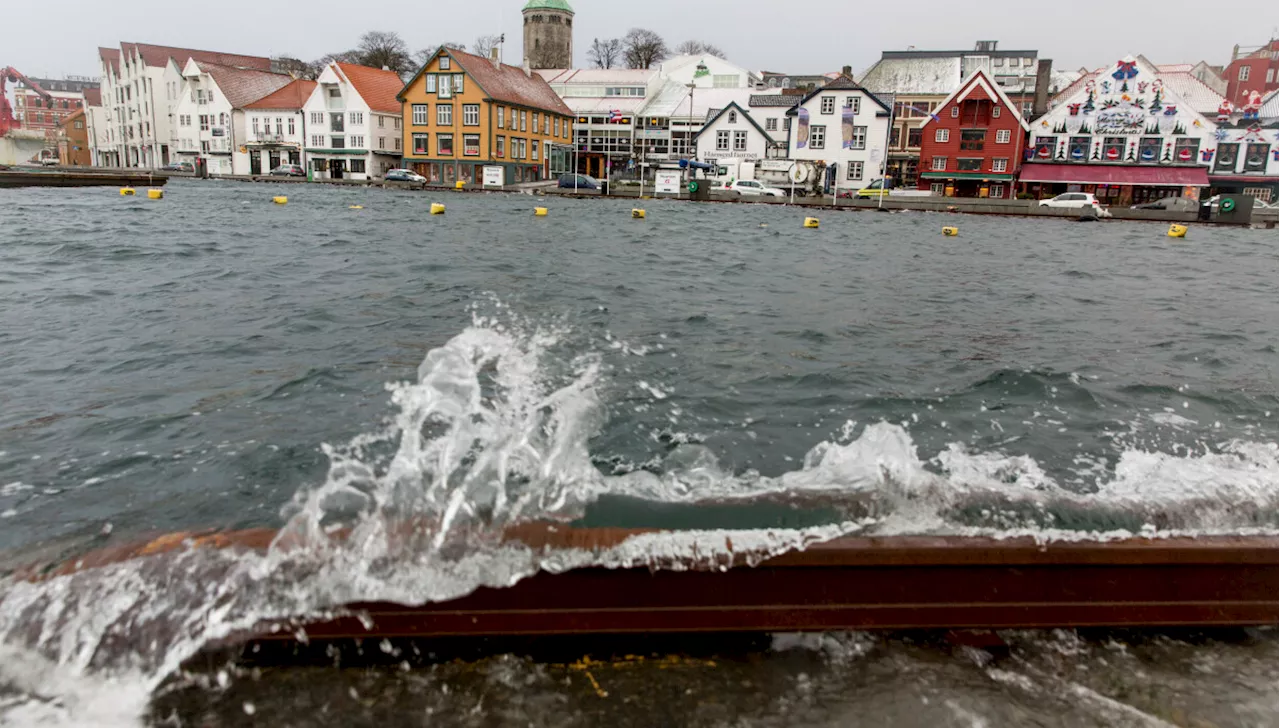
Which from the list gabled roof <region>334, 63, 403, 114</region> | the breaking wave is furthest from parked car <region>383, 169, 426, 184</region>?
the breaking wave

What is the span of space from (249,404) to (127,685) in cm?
368

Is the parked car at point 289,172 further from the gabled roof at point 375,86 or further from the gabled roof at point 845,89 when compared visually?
the gabled roof at point 845,89

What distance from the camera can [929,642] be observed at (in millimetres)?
3672

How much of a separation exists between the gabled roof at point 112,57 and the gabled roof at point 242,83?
19.9m

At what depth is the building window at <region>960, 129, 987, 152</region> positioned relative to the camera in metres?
58.0

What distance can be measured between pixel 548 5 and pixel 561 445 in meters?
105

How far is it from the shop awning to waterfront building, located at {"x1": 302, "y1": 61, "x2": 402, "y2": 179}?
4532 cm

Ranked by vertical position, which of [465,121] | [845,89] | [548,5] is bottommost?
[465,121]

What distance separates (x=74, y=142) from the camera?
103062mm

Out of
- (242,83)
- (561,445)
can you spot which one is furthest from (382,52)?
(561,445)

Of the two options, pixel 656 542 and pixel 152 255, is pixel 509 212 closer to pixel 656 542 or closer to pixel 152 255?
pixel 152 255

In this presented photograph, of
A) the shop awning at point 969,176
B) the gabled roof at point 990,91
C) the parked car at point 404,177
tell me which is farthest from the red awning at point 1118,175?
the parked car at point 404,177

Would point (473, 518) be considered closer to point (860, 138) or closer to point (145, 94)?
point (860, 138)

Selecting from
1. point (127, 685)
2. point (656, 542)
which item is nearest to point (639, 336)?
point (656, 542)
